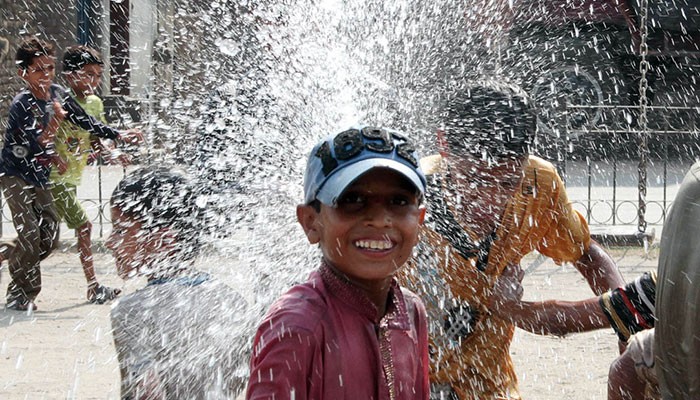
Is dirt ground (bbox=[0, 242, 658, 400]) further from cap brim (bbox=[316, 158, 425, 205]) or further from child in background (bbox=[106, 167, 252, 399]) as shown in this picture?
cap brim (bbox=[316, 158, 425, 205])

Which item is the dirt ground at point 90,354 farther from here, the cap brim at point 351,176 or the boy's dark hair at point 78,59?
the cap brim at point 351,176

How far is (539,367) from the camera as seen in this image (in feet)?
16.7

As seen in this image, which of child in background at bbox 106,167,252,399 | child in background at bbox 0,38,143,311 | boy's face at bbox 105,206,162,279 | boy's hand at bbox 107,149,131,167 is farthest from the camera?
boy's hand at bbox 107,149,131,167

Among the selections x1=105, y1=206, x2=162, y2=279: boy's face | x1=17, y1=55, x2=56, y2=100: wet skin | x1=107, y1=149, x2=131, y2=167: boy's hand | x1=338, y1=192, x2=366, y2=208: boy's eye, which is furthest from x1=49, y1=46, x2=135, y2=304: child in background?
x1=338, y1=192, x2=366, y2=208: boy's eye

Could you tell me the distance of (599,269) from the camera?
2.98 m

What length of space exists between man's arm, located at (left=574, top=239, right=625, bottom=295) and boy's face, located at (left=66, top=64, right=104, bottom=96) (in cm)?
480

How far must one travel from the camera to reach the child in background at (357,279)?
1.79 metres

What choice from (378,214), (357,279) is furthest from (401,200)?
(357,279)

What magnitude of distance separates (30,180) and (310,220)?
15.9 feet

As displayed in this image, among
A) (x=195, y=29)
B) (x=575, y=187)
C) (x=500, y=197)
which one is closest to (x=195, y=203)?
(x=500, y=197)

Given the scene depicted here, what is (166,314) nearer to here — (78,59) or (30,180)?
(30,180)

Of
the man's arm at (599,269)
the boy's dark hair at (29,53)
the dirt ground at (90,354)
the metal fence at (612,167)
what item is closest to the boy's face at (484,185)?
the man's arm at (599,269)

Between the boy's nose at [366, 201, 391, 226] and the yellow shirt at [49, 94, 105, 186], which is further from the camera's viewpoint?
the yellow shirt at [49, 94, 105, 186]

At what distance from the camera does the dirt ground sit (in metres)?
4.70
